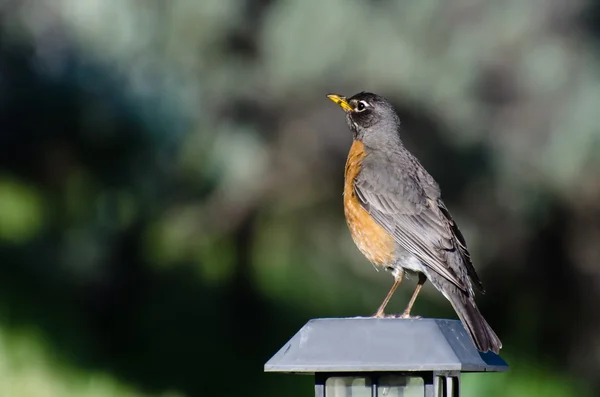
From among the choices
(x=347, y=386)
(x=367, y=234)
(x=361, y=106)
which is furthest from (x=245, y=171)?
(x=347, y=386)

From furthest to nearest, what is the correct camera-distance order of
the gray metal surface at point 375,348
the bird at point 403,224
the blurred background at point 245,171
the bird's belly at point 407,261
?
1. the blurred background at point 245,171
2. the bird's belly at point 407,261
3. the bird at point 403,224
4. the gray metal surface at point 375,348

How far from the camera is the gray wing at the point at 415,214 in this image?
143 inches

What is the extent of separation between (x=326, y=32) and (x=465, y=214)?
6.39 feet

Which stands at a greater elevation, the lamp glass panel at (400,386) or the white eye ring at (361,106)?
the white eye ring at (361,106)

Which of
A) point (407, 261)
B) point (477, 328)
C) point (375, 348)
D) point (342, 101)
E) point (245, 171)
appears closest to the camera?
point (375, 348)

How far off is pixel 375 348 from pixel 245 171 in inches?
159

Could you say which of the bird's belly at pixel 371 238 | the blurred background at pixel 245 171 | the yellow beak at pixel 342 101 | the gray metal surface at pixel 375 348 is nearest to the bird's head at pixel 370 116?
the yellow beak at pixel 342 101

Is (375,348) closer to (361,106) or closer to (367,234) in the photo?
(367,234)

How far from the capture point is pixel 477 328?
2.87 metres

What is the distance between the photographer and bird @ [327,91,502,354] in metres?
3.60

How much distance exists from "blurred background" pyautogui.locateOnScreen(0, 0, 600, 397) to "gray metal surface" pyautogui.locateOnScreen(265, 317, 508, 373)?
316 cm

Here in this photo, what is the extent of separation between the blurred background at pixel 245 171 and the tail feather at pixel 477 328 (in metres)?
2.57

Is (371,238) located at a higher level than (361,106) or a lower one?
lower

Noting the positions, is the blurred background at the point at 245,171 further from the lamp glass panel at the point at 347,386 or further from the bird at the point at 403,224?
the lamp glass panel at the point at 347,386
